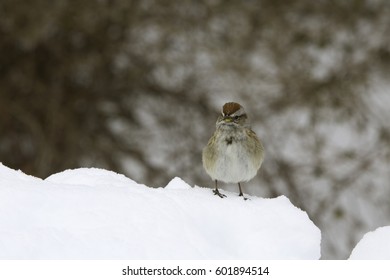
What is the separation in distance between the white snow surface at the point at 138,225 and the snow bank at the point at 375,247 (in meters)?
0.16

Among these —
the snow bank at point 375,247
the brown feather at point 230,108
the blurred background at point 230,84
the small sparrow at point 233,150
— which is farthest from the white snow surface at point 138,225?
the blurred background at point 230,84

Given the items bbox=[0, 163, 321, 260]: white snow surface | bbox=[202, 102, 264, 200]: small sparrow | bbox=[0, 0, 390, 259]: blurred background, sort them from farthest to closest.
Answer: bbox=[0, 0, 390, 259]: blurred background
bbox=[202, 102, 264, 200]: small sparrow
bbox=[0, 163, 321, 260]: white snow surface

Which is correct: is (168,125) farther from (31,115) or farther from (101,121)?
(31,115)

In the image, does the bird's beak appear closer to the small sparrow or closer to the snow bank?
the small sparrow

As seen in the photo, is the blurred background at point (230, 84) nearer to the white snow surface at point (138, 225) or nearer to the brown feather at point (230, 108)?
the brown feather at point (230, 108)

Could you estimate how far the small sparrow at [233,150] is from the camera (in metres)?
3.61

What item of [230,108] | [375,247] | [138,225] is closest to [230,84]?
[230,108]

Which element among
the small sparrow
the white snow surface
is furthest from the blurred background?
the white snow surface

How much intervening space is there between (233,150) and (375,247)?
0.99 m

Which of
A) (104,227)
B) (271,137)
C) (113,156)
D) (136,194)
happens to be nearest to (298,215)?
(136,194)

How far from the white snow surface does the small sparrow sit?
545 millimetres

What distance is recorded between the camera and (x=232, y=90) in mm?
7191

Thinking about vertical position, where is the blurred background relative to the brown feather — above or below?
above

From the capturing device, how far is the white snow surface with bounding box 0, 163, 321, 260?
7.91 ft
